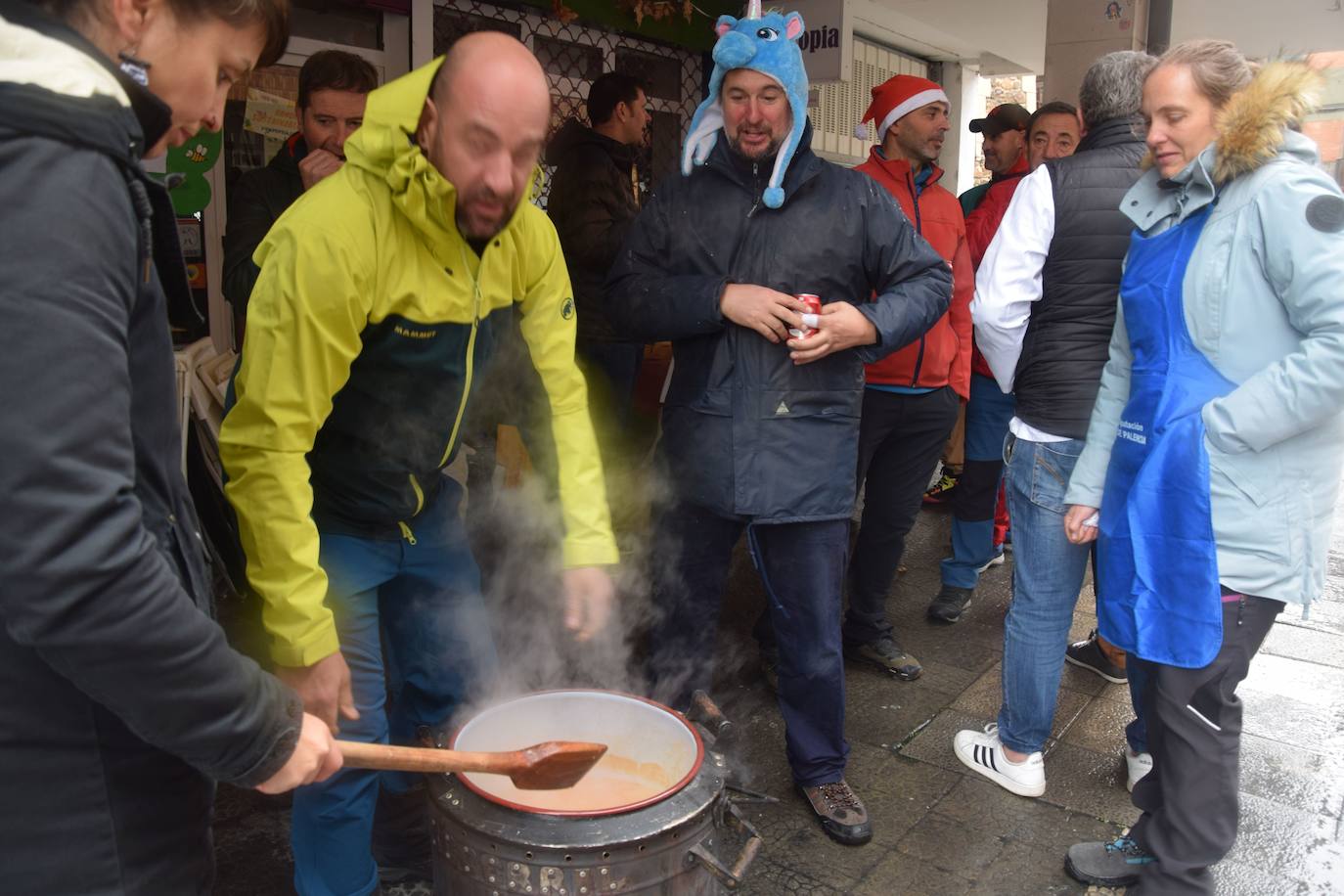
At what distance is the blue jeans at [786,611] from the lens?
3498mm

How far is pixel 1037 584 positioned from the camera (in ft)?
12.0

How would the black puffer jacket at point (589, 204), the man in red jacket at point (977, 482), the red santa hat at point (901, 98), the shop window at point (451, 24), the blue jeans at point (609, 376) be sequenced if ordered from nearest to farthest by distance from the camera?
the red santa hat at point (901, 98)
the black puffer jacket at point (589, 204)
the man in red jacket at point (977, 482)
the blue jeans at point (609, 376)
the shop window at point (451, 24)

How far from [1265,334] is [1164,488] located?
1.56 ft

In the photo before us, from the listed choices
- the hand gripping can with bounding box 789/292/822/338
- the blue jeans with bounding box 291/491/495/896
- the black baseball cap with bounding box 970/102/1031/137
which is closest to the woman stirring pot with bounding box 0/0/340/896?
the blue jeans with bounding box 291/491/495/896

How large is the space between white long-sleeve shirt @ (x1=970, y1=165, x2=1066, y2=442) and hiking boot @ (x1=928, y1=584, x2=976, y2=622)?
2011 mm

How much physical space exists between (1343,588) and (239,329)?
6.41 m

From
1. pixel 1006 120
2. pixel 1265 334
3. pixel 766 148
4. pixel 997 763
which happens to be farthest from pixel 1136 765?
pixel 1006 120

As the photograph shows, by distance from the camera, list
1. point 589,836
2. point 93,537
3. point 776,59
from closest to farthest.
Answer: point 93,537 < point 589,836 < point 776,59

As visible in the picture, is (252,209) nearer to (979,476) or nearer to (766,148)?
(766,148)

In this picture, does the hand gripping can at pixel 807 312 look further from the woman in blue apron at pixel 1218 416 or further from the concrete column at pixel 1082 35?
the concrete column at pixel 1082 35

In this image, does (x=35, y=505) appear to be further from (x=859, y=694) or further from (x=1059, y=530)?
(x=859, y=694)

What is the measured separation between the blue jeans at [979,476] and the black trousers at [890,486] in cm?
84

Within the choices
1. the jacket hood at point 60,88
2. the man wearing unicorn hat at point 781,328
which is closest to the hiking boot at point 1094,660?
the man wearing unicorn hat at point 781,328

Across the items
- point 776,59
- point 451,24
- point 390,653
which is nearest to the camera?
point 390,653
